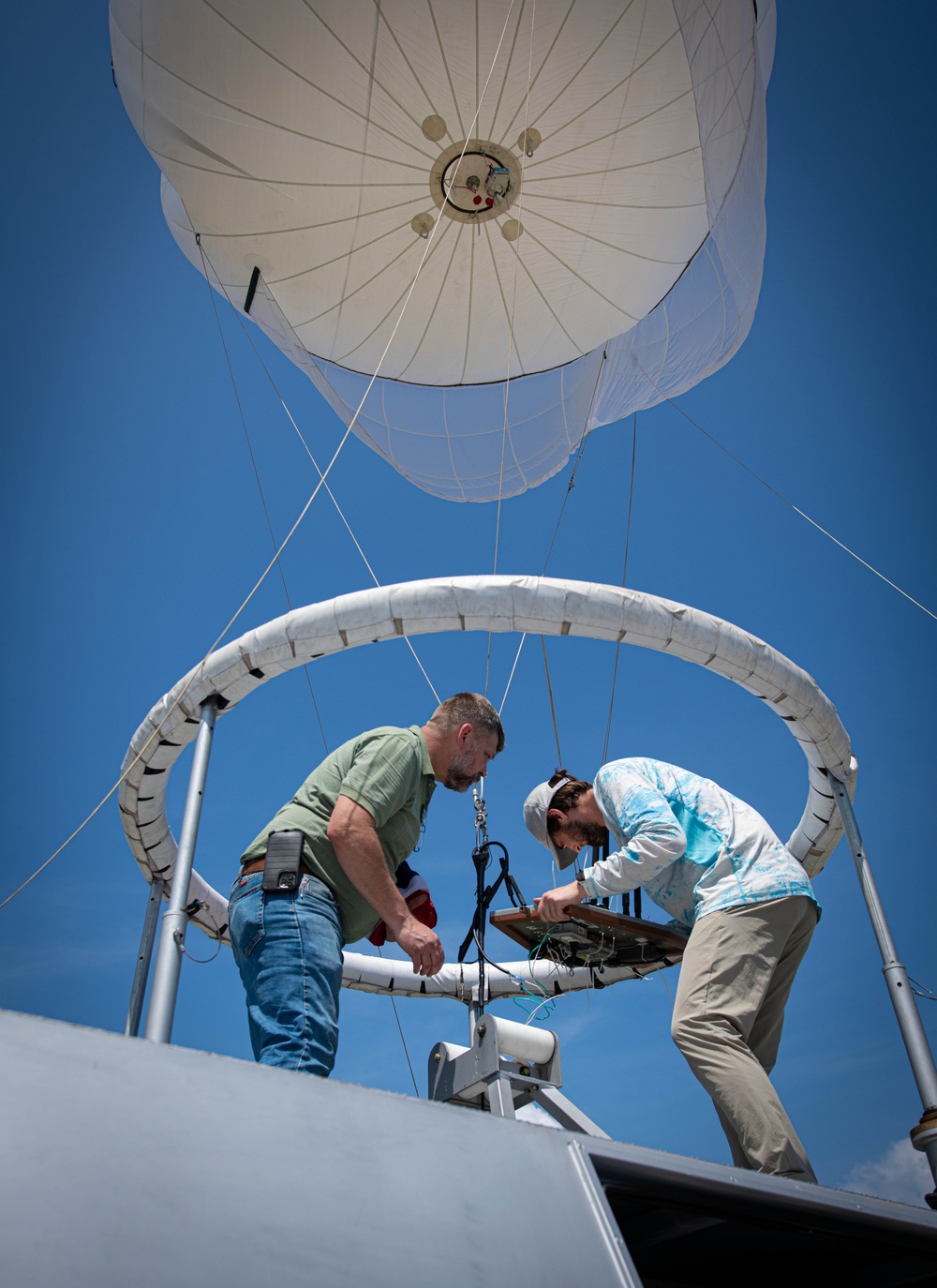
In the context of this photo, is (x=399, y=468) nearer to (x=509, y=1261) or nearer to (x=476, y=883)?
(x=476, y=883)

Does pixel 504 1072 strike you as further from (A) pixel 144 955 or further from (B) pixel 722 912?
(A) pixel 144 955

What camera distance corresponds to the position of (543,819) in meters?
4.84

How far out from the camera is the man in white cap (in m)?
2.89

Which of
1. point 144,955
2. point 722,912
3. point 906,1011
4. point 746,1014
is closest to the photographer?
point 746,1014

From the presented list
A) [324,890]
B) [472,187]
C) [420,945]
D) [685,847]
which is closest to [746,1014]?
[685,847]

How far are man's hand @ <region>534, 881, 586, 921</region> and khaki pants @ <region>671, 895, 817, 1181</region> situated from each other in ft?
2.43

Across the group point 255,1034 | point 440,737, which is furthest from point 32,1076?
point 440,737

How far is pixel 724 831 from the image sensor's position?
357cm

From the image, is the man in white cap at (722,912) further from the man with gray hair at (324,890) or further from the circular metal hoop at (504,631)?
the circular metal hoop at (504,631)

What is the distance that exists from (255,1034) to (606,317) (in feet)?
30.2

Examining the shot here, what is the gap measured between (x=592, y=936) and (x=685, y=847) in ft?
6.24

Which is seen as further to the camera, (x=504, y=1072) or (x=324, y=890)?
(x=324, y=890)

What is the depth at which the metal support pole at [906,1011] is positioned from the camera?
4.91 meters

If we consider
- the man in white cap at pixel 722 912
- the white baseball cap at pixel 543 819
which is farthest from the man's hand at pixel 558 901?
the white baseball cap at pixel 543 819
